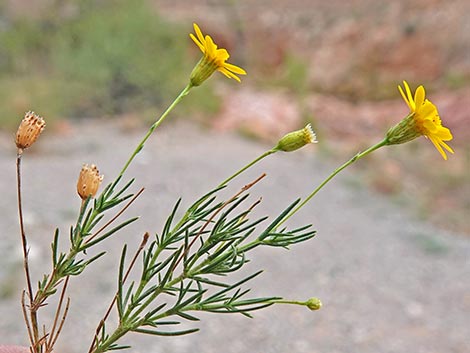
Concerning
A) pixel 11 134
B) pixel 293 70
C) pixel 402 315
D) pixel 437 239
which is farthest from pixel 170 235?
pixel 293 70

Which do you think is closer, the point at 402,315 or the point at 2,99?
the point at 402,315

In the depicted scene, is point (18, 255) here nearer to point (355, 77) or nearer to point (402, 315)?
point (402, 315)

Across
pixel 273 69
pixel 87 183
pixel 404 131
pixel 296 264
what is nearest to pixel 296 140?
pixel 404 131

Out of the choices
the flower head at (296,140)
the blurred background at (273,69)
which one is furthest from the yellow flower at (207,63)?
the blurred background at (273,69)

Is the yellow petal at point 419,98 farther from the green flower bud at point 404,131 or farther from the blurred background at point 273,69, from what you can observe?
the blurred background at point 273,69

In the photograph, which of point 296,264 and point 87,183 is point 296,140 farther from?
point 296,264

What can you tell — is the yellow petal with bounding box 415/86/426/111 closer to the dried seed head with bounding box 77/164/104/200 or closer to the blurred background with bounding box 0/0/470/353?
the dried seed head with bounding box 77/164/104/200
